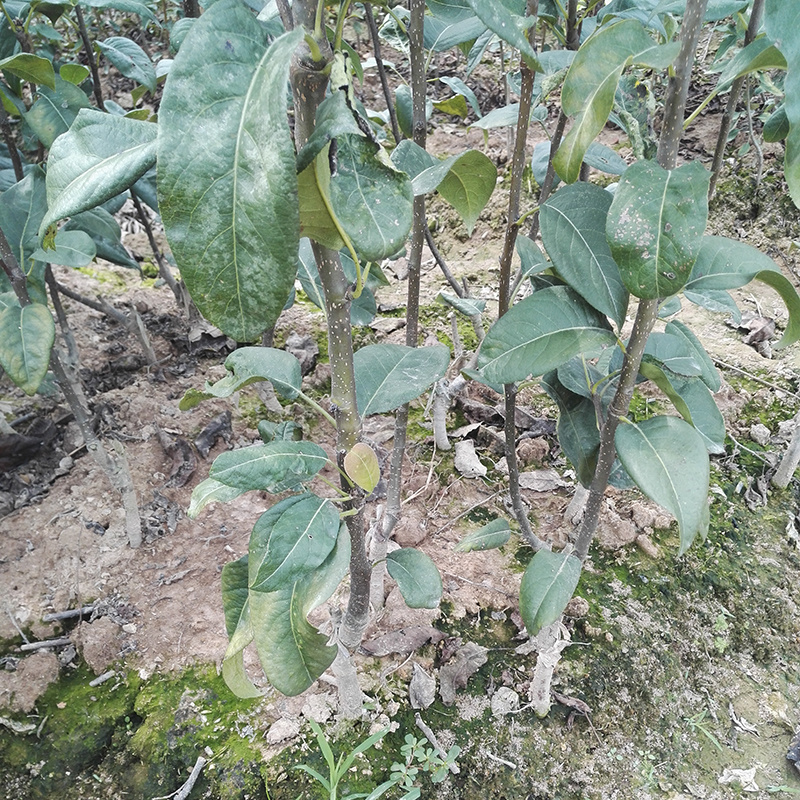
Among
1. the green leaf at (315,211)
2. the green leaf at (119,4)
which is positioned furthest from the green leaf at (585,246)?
the green leaf at (119,4)

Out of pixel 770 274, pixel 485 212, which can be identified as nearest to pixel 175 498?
pixel 770 274

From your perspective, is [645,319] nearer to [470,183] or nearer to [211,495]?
[470,183]

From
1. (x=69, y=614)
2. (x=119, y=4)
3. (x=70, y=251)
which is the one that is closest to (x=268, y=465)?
(x=70, y=251)

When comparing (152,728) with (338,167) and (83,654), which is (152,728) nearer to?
(83,654)

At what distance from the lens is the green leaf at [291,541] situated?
884 millimetres

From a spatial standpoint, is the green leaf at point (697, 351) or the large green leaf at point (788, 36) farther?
the green leaf at point (697, 351)

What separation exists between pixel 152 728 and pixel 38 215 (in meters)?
1.35

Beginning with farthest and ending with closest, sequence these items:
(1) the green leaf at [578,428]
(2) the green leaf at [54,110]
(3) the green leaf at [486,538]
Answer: (2) the green leaf at [54,110] → (3) the green leaf at [486,538] → (1) the green leaf at [578,428]

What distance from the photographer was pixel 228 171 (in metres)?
0.52

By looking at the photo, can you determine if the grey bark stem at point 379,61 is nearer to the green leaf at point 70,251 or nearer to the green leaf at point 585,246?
the green leaf at point 585,246

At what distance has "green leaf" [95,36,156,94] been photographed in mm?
1933

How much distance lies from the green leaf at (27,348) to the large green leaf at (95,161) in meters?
0.87

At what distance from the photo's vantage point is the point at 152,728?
1.43m

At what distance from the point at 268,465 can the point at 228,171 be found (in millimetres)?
463
